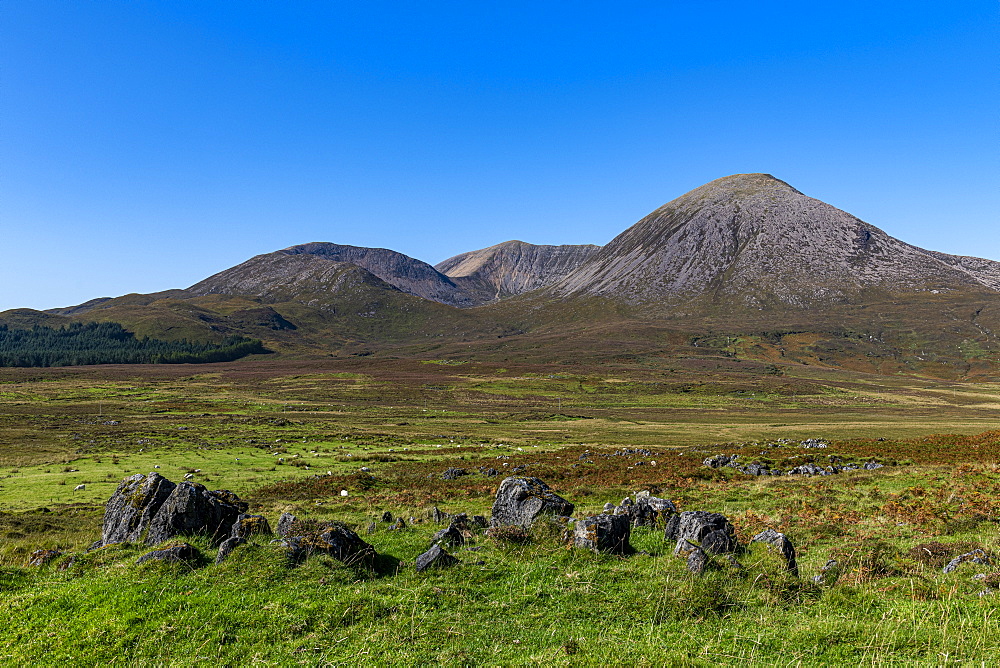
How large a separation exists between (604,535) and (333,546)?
7.09 metres

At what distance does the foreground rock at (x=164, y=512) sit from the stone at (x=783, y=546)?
1560 cm

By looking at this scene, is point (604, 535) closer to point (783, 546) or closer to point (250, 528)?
point (783, 546)

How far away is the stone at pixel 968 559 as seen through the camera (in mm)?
11729

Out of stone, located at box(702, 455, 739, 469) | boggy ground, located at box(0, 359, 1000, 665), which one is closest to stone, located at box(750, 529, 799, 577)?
boggy ground, located at box(0, 359, 1000, 665)

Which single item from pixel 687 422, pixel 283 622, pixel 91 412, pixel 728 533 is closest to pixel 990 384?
pixel 687 422

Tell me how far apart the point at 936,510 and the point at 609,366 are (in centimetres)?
16101

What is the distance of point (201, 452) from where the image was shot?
47969 millimetres

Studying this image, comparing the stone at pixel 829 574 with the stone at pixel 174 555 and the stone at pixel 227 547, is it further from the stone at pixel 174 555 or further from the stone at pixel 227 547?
the stone at pixel 174 555

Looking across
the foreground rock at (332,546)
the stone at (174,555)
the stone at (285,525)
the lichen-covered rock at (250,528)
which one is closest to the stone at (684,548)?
the foreground rock at (332,546)

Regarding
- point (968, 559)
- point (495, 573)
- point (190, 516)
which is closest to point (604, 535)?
point (495, 573)

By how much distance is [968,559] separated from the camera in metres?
12.2

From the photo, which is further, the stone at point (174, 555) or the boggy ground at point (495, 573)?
the stone at point (174, 555)

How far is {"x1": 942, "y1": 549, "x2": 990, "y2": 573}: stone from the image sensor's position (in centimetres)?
1173

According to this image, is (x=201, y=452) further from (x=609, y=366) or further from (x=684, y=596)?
(x=609, y=366)
